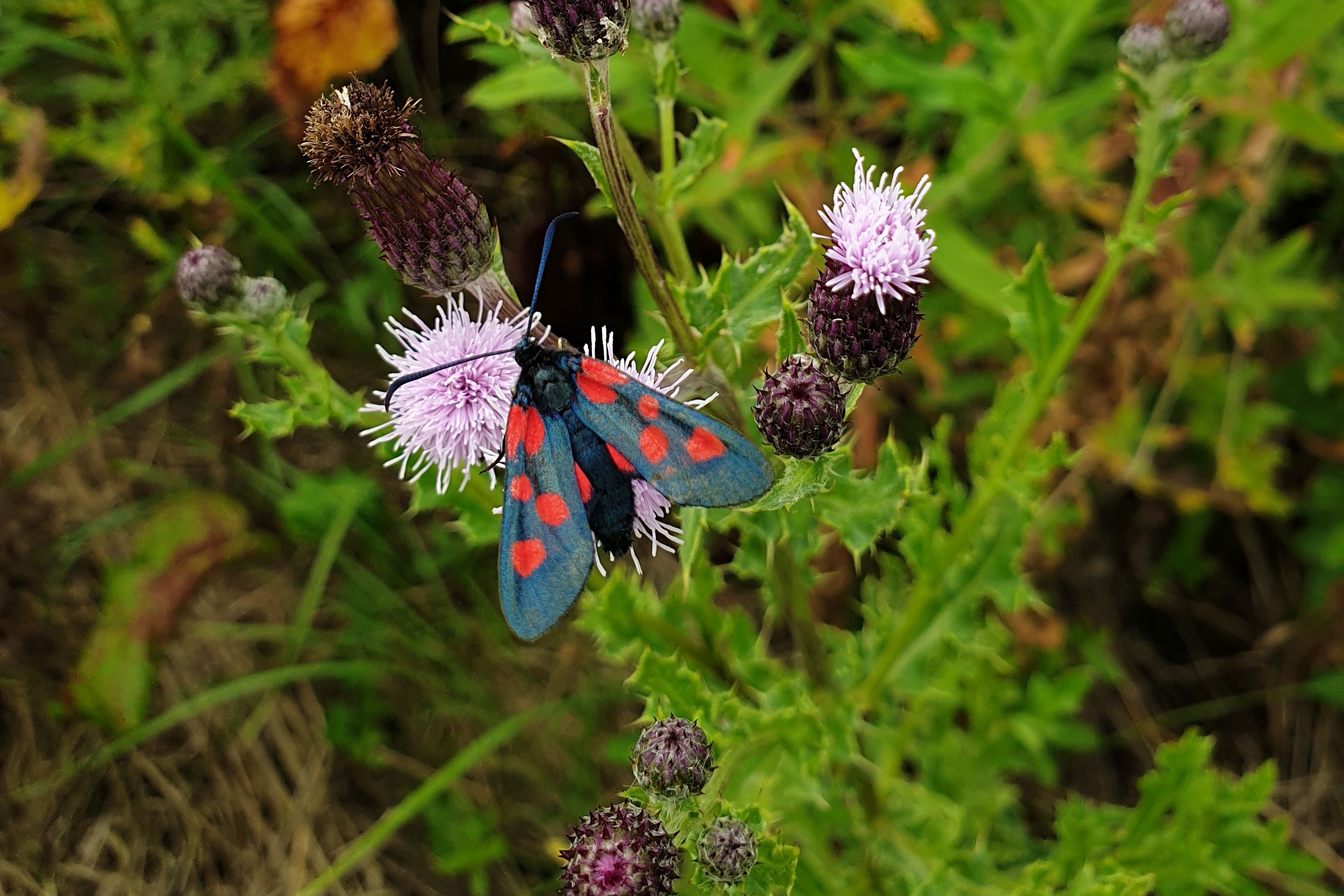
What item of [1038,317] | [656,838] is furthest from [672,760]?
[1038,317]

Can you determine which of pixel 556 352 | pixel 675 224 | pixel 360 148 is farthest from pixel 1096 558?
pixel 360 148

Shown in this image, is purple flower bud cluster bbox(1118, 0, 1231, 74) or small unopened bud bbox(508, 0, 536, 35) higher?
purple flower bud cluster bbox(1118, 0, 1231, 74)

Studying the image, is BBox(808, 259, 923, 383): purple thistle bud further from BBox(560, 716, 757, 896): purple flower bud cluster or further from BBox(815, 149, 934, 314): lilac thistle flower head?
BBox(560, 716, 757, 896): purple flower bud cluster

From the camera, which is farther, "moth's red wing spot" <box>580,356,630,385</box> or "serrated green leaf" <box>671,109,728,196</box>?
"serrated green leaf" <box>671,109,728,196</box>

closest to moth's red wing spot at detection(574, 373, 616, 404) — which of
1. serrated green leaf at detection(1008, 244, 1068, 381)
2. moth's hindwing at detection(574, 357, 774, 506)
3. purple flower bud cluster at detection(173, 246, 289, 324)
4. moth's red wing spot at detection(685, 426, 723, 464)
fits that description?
moth's hindwing at detection(574, 357, 774, 506)

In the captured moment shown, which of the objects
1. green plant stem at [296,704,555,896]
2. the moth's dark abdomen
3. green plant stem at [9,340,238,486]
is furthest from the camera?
green plant stem at [9,340,238,486]

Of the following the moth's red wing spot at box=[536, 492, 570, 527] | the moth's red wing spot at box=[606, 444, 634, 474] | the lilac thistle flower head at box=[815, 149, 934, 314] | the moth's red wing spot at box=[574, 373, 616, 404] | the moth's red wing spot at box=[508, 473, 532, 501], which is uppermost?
the lilac thistle flower head at box=[815, 149, 934, 314]

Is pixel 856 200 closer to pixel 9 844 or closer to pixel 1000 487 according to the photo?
pixel 1000 487
